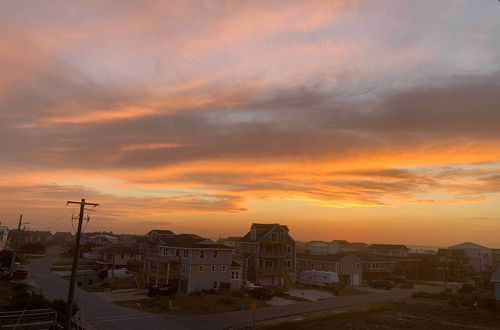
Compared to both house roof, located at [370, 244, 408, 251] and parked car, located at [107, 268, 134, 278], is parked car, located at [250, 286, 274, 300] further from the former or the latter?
house roof, located at [370, 244, 408, 251]

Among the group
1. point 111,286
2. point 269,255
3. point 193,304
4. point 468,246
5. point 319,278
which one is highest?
point 468,246

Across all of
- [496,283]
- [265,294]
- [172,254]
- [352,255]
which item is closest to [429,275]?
[352,255]

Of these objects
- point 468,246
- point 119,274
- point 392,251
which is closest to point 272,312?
point 119,274

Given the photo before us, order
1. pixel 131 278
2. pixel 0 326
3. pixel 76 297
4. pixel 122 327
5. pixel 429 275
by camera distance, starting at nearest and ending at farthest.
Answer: pixel 0 326, pixel 122 327, pixel 76 297, pixel 131 278, pixel 429 275

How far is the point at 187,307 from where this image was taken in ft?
129

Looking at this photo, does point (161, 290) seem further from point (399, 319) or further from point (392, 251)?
point (392, 251)

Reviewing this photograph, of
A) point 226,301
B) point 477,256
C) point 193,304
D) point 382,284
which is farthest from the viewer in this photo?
point 477,256

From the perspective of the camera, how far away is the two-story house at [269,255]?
6372cm

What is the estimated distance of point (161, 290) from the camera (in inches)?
1833

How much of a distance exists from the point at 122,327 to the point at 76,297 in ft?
53.7

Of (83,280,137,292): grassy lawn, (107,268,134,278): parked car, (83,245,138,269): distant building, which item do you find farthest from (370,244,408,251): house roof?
(83,280,137,292): grassy lawn

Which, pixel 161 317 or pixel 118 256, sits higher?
pixel 118 256

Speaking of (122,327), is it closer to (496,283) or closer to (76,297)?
(76,297)

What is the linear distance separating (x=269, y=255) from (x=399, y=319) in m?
31.5
